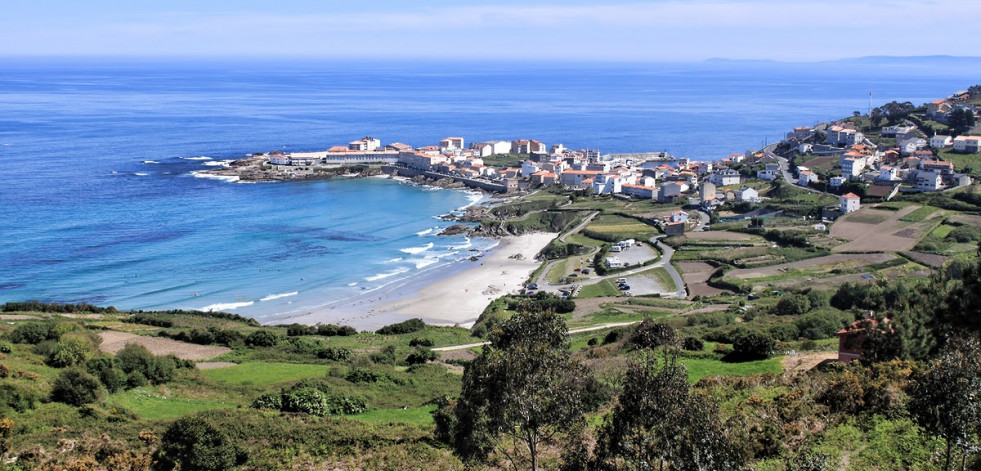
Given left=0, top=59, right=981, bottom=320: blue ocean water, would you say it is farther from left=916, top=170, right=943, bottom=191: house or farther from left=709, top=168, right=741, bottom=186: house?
left=916, top=170, right=943, bottom=191: house

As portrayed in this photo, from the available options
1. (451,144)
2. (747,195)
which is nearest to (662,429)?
(747,195)

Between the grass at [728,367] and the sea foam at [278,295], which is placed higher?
the grass at [728,367]

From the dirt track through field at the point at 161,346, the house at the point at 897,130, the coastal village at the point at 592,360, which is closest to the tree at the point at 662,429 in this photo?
the coastal village at the point at 592,360

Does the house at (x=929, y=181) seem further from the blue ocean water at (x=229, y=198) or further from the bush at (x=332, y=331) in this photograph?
the bush at (x=332, y=331)

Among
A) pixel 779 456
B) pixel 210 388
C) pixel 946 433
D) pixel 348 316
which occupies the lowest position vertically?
pixel 348 316

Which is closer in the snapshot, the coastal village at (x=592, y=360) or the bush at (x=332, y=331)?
the coastal village at (x=592, y=360)

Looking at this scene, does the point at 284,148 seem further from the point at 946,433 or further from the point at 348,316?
the point at 946,433

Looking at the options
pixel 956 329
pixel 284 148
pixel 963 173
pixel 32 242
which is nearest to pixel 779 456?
pixel 956 329
